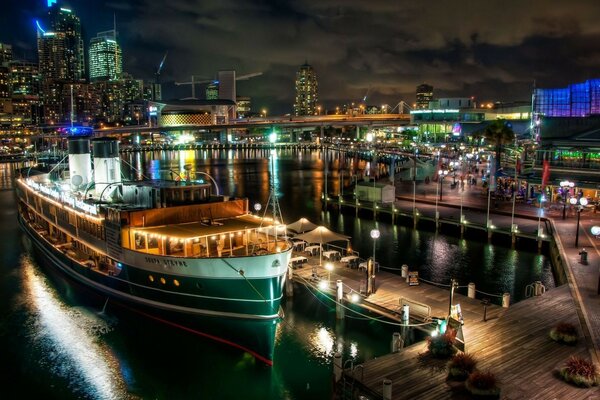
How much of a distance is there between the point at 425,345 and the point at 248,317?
8.81 metres

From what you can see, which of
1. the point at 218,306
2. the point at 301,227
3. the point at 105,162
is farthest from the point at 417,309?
the point at 105,162

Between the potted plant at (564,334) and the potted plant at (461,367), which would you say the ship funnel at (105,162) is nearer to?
the potted plant at (461,367)

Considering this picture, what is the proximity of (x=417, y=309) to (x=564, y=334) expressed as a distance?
6461 millimetres

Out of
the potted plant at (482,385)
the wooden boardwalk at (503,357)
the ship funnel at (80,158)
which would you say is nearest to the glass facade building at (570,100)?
the wooden boardwalk at (503,357)

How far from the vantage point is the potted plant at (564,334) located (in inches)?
715

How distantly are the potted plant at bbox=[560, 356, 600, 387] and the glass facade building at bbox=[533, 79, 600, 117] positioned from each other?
217 feet

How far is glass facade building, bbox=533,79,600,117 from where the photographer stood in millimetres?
73062

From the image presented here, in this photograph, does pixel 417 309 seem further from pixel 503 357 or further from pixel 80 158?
pixel 80 158

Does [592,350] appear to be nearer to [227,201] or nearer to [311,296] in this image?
[311,296]

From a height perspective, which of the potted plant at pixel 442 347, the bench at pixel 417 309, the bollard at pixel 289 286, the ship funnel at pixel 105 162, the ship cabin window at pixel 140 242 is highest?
the ship funnel at pixel 105 162

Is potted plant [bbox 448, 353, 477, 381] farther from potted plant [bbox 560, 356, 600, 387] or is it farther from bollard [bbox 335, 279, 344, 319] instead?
bollard [bbox 335, 279, 344, 319]

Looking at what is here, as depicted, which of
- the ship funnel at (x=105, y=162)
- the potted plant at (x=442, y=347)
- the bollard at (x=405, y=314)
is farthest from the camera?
the ship funnel at (x=105, y=162)

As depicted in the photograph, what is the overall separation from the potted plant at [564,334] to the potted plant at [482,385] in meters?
4.79

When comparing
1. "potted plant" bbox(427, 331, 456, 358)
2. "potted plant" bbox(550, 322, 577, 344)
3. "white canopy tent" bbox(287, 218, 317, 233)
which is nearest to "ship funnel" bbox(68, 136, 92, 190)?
"white canopy tent" bbox(287, 218, 317, 233)
